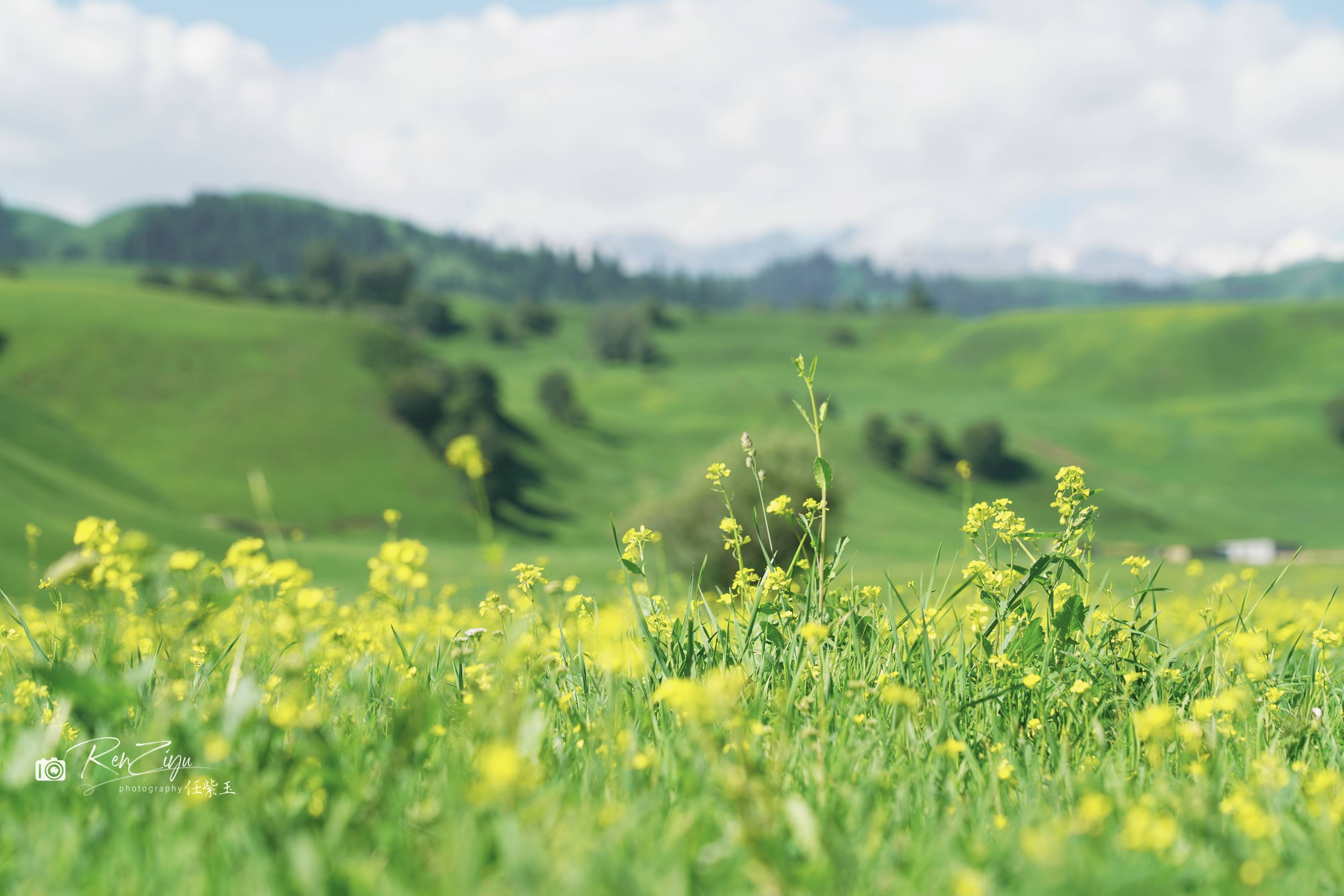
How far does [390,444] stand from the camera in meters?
70.9

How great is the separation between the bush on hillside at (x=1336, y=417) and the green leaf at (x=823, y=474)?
130 metres

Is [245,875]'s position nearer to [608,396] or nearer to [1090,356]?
[608,396]

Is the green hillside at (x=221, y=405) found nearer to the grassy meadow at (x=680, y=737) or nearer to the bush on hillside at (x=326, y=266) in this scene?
the grassy meadow at (x=680, y=737)

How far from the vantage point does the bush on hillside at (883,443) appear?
313 feet

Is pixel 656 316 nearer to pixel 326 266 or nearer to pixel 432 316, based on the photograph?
pixel 432 316

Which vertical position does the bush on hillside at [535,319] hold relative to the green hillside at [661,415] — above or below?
above

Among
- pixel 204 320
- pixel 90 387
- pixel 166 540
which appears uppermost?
pixel 204 320

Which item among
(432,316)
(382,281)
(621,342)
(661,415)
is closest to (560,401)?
(661,415)

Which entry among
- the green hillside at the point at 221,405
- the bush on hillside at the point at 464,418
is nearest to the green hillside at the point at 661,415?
the green hillside at the point at 221,405

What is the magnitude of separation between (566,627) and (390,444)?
6968 cm

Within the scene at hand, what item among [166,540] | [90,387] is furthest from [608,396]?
[166,540]

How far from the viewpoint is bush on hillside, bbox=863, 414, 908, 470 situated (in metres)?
95.2

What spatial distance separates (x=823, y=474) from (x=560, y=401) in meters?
95.7

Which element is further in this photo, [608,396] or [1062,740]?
[608,396]
